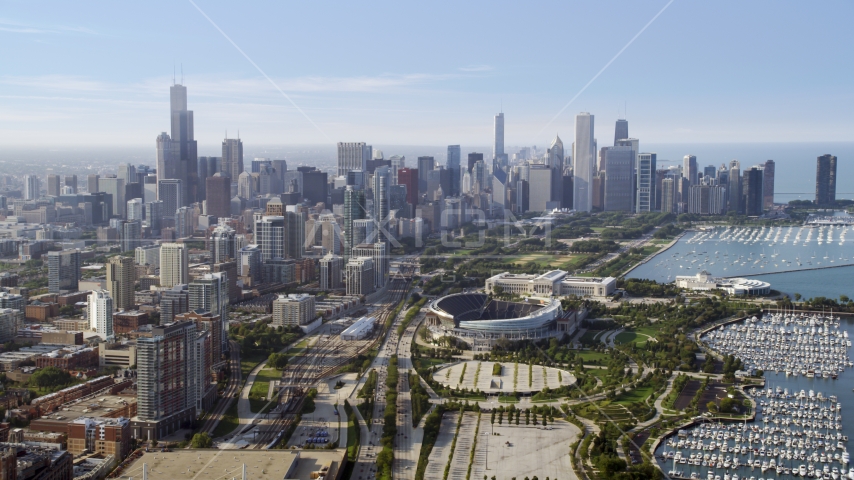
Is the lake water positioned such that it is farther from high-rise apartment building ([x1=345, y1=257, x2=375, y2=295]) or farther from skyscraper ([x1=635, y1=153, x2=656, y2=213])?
high-rise apartment building ([x1=345, y1=257, x2=375, y2=295])

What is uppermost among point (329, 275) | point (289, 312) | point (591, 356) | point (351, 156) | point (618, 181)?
point (351, 156)

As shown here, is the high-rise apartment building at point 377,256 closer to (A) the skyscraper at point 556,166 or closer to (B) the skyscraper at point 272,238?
(B) the skyscraper at point 272,238

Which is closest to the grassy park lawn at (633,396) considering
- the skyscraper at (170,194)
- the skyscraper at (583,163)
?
the skyscraper at (170,194)

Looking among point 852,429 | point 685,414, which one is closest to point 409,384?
point 685,414

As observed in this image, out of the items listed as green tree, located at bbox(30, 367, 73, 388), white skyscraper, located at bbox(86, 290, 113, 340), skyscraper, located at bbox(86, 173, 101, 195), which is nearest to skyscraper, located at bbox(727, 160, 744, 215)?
skyscraper, located at bbox(86, 173, 101, 195)

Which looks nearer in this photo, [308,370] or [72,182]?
[308,370]

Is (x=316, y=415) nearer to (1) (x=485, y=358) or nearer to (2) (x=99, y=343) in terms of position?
(1) (x=485, y=358)

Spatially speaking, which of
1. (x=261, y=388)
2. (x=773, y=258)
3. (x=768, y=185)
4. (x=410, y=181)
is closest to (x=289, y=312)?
(x=261, y=388)

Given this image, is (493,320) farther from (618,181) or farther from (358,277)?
(618,181)
